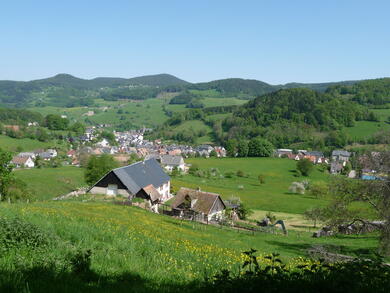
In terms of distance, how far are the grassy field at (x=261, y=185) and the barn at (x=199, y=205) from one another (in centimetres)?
1742

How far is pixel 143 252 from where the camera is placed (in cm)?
1136

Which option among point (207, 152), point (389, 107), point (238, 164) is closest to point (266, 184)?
point (238, 164)

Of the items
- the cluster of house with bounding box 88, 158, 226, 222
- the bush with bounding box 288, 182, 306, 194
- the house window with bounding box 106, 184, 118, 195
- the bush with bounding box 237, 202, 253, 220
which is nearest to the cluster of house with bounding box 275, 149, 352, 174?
the bush with bounding box 288, 182, 306, 194

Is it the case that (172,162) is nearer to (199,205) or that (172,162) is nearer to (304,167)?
(304,167)

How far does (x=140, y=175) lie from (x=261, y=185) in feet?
151

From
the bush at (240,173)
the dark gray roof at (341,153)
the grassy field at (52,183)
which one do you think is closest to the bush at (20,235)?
the grassy field at (52,183)

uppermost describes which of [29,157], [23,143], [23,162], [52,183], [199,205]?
[199,205]

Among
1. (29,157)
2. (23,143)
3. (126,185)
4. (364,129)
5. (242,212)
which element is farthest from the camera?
Result: (364,129)

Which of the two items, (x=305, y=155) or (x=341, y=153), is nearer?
(x=341, y=153)

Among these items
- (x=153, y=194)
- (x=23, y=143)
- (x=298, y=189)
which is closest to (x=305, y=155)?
(x=298, y=189)

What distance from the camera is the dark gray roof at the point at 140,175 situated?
162 feet

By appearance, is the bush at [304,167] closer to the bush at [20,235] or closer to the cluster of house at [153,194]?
the cluster of house at [153,194]

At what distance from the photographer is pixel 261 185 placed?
9231 cm

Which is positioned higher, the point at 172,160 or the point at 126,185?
the point at 126,185
